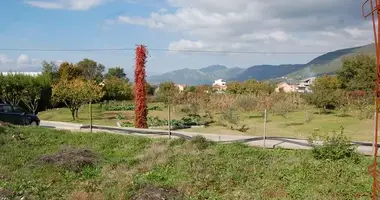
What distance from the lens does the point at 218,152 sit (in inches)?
461

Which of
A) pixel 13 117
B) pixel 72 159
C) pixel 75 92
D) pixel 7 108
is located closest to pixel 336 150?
pixel 72 159

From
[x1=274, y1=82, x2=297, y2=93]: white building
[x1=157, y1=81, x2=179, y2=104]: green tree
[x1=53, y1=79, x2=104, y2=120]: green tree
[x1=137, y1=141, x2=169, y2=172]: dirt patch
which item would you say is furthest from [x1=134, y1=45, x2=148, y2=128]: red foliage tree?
[x1=274, y1=82, x2=297, y2=93]: white building

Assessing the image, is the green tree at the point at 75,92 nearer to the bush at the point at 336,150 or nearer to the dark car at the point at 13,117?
the dark car at the point at 13,117

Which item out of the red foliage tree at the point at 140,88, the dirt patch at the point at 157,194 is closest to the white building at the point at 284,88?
the red foliage tree at the point at 140,88

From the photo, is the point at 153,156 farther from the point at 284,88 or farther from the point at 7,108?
the point at 284,88

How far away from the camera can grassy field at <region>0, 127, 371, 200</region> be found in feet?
27.1

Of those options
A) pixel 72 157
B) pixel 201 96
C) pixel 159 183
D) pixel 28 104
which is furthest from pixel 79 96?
pixel 159 183

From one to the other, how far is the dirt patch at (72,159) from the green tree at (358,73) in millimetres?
38038

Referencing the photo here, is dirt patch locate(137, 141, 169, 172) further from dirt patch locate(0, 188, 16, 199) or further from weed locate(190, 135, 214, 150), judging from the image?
dirt patch locate(0, 188, 16, 199)

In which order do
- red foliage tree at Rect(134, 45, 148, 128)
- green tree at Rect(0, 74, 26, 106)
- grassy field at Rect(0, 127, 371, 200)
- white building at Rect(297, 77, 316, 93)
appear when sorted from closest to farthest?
grassy field at Rect(0, 127, 371, 200) → red foliage tree at Rect(134, 45, 148, 128) → green tree at Rect(0, 74, 26, 106) → white building at Rect(297, 77, 316, 93)

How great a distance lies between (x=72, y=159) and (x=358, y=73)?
153ft

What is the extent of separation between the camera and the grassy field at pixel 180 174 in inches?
326

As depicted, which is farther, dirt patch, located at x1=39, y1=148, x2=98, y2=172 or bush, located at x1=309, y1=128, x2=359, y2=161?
dirt patch, located at x1=39, y1=148, x2=98, y2=172

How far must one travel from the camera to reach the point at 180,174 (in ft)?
31.9
